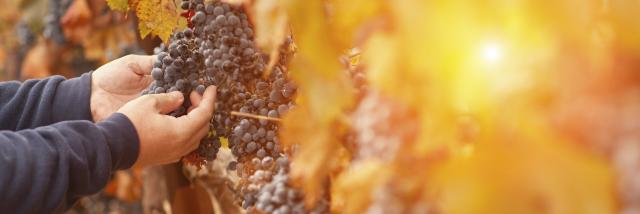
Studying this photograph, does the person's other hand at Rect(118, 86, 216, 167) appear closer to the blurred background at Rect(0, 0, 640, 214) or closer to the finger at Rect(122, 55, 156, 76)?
the finger at Rect(122, 55, 156, 76)

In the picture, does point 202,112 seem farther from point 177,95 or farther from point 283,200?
point 283,200

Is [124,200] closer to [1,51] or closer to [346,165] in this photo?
[1,51]

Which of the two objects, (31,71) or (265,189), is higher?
(31,71)

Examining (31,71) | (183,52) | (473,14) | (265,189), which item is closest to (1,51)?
(31,71)

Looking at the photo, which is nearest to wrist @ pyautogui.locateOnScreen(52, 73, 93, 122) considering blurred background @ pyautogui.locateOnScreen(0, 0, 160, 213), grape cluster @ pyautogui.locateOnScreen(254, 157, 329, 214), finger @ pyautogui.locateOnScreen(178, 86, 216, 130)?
finger @ pyautogui.locateOnScreen(178, 86, 216, 130)

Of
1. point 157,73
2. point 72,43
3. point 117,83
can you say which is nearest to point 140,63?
point 117,83

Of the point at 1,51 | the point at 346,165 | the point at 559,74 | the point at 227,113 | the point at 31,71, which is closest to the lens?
the point at 559,74
